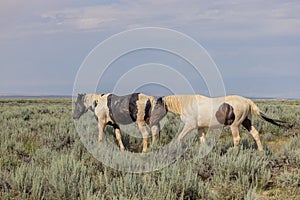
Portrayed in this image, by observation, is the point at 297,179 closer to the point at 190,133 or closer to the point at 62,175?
the point at 62,175

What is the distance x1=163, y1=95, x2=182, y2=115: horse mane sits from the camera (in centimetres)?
1077

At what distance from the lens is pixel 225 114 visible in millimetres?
9820

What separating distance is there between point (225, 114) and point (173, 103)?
170 centimetres

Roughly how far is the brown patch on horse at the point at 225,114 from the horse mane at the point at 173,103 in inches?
48.2

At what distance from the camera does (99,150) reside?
29.3 feet

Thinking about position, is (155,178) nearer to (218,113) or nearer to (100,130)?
(218,113)

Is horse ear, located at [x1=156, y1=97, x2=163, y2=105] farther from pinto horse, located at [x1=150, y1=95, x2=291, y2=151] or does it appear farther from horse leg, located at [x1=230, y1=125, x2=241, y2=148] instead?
horse leg, located at [x1=230, y1=125, x2=241, y2=148]

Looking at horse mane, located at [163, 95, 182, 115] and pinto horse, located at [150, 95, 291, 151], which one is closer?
pinto horse, located at [150, 95, 291, 151]

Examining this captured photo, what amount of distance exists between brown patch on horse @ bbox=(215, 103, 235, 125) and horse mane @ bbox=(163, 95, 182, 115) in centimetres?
122

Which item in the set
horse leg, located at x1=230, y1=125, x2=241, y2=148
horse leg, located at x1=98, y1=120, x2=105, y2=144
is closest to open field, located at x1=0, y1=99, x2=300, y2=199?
horse leg, located at x1=230, y1=125, x2=241, y2=148

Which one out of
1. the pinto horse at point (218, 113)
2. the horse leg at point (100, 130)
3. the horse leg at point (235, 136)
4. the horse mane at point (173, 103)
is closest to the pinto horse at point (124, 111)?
the horse leg at point (100, 130)

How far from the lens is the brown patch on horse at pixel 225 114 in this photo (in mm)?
9797

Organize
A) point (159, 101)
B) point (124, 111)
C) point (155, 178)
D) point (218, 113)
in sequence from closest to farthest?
1. point (155, 178)
2. point (218, 113)
3. point (159, 101)
4. point (124, 111)

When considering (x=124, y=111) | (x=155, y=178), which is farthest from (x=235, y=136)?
(x=155, y=178)
